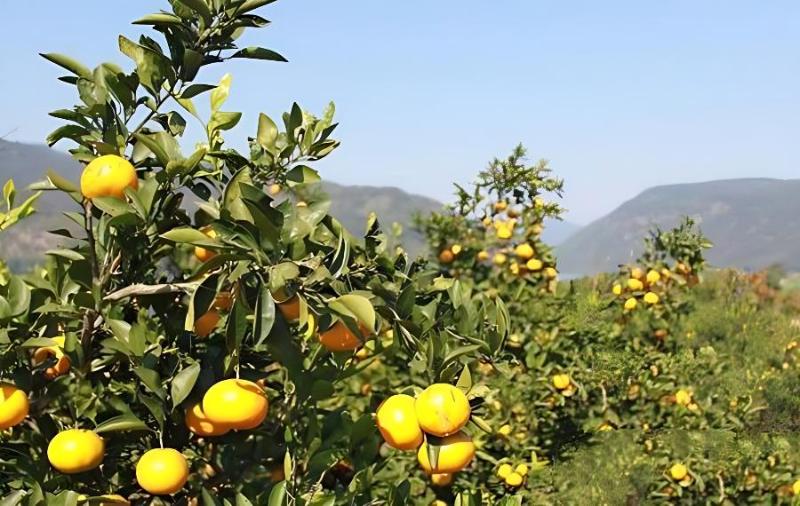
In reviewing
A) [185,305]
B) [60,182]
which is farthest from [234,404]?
[60,182]

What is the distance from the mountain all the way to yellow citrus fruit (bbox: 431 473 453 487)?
244 feet

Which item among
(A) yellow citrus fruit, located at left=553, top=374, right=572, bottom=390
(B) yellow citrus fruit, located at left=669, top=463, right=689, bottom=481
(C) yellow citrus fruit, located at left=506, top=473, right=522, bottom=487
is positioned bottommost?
(B) yellow citrus fruit, located at left=669, top=463, right=689, bottom=481

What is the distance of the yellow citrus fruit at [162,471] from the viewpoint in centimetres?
123

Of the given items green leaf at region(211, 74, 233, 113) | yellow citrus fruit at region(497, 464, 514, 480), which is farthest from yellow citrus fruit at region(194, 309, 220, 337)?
yellow citrus fruit at region(497, 464, 514, 480)

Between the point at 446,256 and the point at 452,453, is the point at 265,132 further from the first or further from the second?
the point at 446,256

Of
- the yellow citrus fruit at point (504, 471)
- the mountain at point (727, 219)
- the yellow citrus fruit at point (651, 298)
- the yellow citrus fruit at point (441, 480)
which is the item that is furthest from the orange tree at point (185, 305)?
the mountain at point (727, 219)

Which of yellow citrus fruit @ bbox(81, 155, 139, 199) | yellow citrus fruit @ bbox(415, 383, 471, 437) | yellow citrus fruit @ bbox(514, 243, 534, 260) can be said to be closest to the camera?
yellow citrus fruit @ bbox(415, 383, 471, 437)

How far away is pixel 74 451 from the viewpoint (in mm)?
1233

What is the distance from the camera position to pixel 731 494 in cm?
324

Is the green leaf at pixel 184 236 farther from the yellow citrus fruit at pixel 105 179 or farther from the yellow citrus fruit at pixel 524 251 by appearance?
the yellow citrus fruit at pixel 524 251

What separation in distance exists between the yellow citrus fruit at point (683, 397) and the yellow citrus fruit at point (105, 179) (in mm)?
3001

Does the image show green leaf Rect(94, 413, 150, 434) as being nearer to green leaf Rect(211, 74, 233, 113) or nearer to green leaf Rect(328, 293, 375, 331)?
green leaf Rect(328, 293, 375, 331)

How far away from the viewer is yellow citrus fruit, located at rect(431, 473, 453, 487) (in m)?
2.47

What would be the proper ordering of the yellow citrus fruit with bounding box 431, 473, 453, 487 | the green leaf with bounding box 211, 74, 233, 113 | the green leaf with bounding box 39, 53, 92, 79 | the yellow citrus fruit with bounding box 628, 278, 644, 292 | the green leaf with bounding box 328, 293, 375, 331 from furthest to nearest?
the yellow citrus fruit with bounding box 628, 278, 644, 292 < the yellow citrus fruit with bounding box 431, 473, 453, 487 < the green leaf with bounding box 211, 74, 233, 113 < the green leaf with bounding box 39, 53, 92, 79 < the green leaf with bounding box 328, 293, 375, 331
